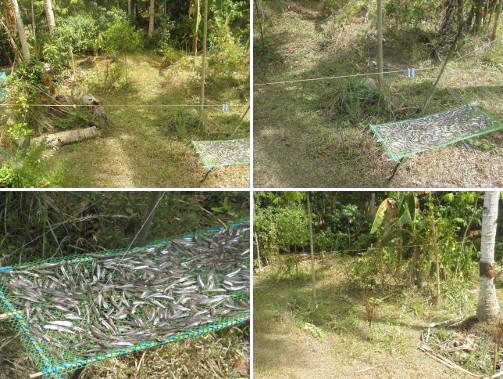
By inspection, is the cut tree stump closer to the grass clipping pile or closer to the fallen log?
the fallen log

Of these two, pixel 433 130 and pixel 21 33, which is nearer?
pixel 433 130

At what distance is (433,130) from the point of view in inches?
155

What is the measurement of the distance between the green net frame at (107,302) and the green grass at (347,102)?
1.27 meters

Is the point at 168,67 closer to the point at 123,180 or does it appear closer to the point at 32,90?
the point at 32,90

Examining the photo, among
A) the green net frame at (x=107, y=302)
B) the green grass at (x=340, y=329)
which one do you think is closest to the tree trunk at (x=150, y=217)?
the green net frame at (x=107, y=302)

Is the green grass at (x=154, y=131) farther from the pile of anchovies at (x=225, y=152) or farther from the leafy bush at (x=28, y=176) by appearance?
the leafy bush at (x=28, y=176)

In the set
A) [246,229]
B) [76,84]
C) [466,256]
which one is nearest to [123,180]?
[246,229]

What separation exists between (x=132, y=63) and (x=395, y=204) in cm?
458

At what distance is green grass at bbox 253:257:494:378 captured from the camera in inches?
130

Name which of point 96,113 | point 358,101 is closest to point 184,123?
point 96,113

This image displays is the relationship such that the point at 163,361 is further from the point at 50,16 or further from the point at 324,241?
the point at 50,16

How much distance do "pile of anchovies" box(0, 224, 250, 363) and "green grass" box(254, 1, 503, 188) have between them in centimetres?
142

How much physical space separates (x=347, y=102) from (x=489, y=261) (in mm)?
2237

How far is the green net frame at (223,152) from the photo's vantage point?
406 cm
